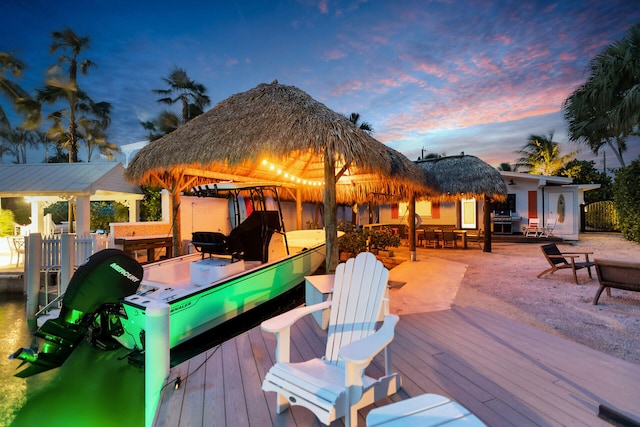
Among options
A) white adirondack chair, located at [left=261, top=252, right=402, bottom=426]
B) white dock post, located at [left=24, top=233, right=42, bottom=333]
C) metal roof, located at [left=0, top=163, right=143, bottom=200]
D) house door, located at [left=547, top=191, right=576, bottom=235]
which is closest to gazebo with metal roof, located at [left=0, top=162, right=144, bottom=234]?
metal roof, located at [left=0, top=163, right=143, bottom=200]

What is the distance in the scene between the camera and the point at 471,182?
1108cm

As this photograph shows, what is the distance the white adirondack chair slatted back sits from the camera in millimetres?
2258

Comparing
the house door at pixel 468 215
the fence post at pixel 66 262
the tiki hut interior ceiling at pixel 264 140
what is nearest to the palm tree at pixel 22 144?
the fence post at pixel 66 262

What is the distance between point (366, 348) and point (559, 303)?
4.87 m

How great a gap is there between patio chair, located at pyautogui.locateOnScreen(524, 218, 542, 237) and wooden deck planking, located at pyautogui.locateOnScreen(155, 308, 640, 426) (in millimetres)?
13243

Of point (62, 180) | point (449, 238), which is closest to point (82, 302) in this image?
point (62, 180)

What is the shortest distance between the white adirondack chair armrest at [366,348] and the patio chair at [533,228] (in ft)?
51.6

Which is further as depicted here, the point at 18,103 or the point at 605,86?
the point at 18,103

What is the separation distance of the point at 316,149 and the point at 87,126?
23.3 metres

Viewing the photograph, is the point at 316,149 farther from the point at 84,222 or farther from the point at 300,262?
the point at 84,222

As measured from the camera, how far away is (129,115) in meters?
36.8

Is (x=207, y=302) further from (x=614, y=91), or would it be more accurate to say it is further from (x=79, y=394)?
(x=614, y=91)

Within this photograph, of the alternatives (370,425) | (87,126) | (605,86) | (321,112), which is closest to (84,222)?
(321,112)

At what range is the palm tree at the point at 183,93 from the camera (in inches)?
628
